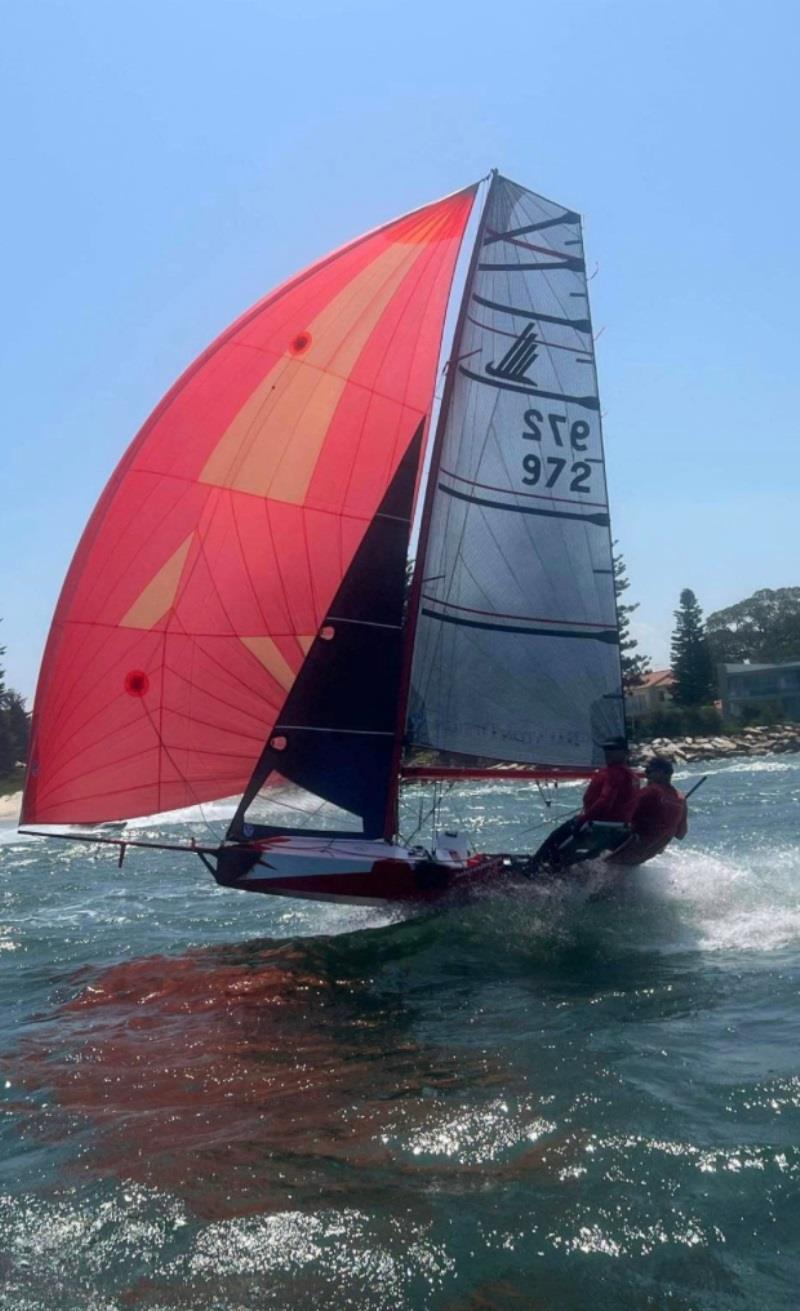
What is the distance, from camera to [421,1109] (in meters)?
5.82

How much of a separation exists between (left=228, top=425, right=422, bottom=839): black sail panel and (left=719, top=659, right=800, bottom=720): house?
5228 cm

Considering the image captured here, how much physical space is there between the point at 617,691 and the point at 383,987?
4161 mm

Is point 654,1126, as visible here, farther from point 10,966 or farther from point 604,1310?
point 10,966

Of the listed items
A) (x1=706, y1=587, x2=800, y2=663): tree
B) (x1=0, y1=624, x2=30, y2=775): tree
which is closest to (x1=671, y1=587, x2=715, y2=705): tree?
(x1=706, y1=587, x2=800, y2=663): tree

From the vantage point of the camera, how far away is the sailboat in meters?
9.94

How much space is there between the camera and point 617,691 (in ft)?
37.6

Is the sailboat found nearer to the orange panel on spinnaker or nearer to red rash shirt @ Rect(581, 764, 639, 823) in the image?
the orange panel on spinnaker

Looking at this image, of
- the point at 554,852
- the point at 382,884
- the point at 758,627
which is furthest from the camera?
the point at 758,627

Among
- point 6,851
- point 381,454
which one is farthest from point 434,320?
point 6,851

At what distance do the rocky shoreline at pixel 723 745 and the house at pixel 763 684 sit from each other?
10.5 meters

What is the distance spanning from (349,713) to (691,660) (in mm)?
50161

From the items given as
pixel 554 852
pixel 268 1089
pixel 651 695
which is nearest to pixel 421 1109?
pixel 268 1089

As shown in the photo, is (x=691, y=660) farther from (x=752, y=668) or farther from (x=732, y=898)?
(x=732, y=898)

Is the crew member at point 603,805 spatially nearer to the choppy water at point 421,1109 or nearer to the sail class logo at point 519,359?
the choppy water at point 421,1109
